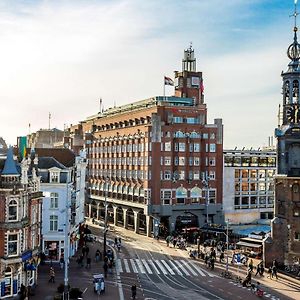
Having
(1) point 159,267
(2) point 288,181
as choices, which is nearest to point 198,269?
(1) point 159,267

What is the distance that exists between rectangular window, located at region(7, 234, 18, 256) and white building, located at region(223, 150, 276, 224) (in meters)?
65.7

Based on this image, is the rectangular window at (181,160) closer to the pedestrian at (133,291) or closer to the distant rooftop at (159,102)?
the distant rooftop at (159,102)

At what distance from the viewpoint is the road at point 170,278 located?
51.9 metres

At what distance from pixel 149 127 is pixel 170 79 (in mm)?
10567

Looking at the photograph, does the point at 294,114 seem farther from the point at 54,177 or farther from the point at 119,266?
the point at 54,177

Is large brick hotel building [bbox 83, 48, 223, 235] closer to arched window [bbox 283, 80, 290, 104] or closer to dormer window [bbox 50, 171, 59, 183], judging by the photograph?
dormer window [bbox 50, 171, 59, 183]

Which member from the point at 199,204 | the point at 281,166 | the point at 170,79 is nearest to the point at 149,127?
the point at 170,79

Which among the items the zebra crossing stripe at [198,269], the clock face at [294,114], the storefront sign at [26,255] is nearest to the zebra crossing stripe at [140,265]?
the zebra crossing stripe at [198,269]

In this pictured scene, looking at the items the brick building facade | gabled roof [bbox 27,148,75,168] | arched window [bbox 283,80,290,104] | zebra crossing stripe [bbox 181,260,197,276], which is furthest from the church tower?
the brick building facade

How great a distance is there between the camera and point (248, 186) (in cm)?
11550

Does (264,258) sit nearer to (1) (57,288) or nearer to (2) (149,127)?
(1) (57,288)

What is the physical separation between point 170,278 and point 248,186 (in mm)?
58935

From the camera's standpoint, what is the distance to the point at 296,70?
6869 cm

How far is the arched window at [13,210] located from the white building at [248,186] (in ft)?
216
